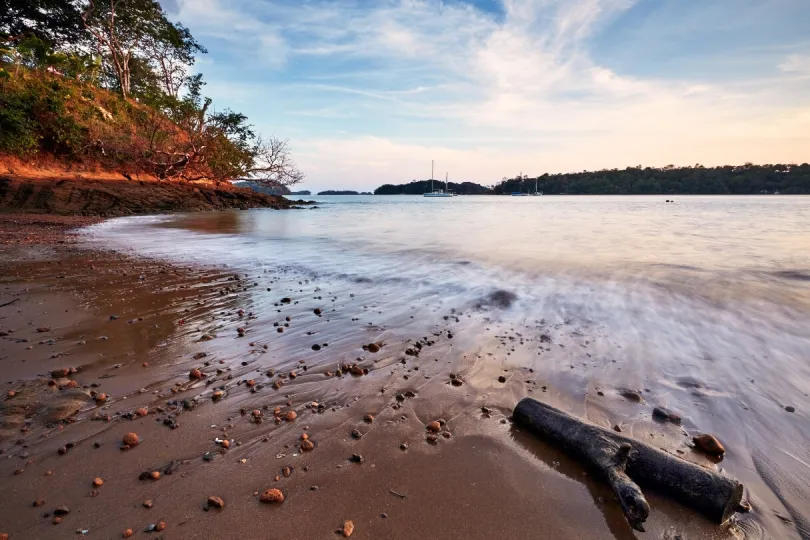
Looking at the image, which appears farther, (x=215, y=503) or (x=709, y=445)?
(x=709, y=445)

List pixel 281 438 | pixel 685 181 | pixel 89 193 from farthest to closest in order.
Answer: pixel 685 181, pixel 89 193, pixel 281 438

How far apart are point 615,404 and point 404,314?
A: 10.9 feet

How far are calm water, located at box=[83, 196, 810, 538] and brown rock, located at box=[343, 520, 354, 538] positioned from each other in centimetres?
255

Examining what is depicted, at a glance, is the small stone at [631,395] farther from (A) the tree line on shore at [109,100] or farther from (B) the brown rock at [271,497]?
(A) the tree line on shore at [109,100]

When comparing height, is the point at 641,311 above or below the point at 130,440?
below

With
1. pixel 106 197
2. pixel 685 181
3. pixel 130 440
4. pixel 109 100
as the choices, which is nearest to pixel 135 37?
pixel 109 100

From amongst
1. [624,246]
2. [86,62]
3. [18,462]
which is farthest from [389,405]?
[86,62]

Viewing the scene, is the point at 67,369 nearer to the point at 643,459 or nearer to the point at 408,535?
the point at 408,535

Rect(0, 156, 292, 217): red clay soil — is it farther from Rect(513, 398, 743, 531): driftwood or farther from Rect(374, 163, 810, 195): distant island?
Rect(374, 163, 810, 195): distant island

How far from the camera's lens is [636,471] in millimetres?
2533

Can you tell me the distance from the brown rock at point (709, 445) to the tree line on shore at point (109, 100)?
96.3 ft

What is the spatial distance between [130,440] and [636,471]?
3.62m

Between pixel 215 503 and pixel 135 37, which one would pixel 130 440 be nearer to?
pixel 215 503

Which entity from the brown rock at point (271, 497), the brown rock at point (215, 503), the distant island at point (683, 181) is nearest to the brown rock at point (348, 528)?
the brown rock at point (271, 497)
